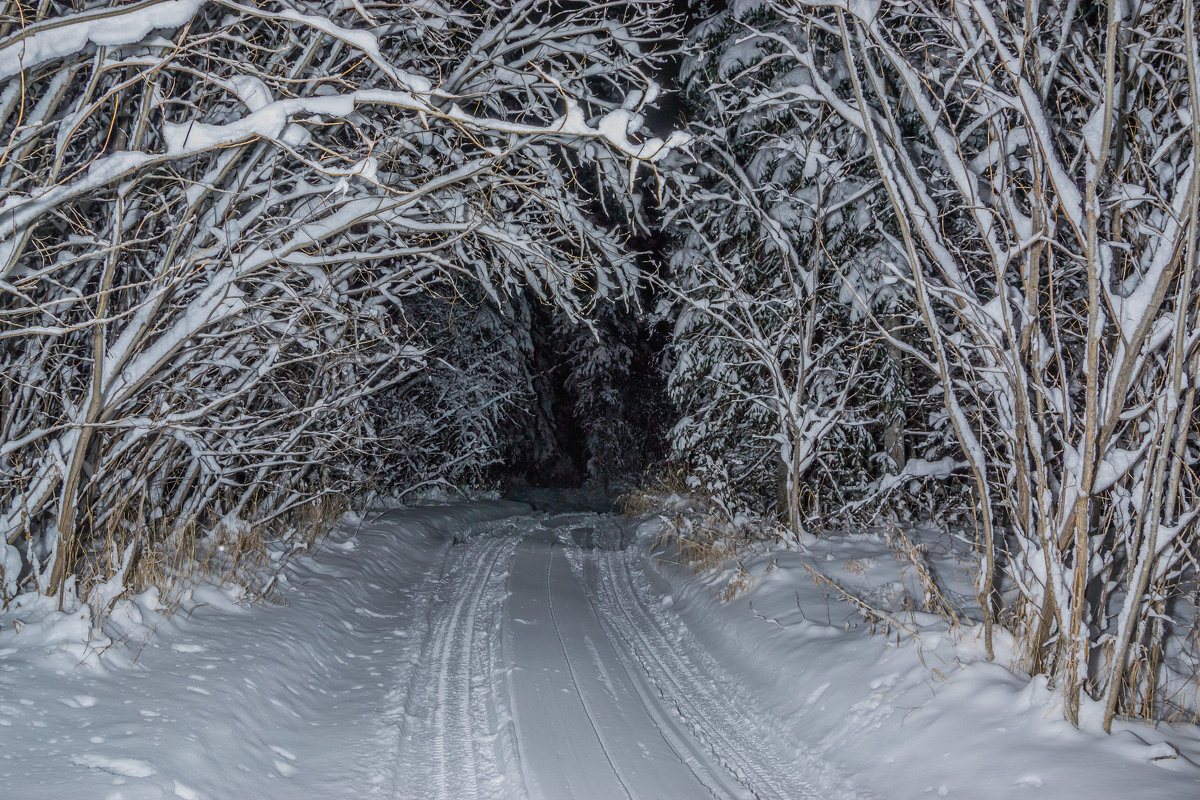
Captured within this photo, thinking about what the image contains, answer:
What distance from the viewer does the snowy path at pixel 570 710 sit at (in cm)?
370

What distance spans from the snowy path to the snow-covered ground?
2 cm

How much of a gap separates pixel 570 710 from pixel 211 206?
4.20 m

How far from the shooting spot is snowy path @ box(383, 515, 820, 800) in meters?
3.70

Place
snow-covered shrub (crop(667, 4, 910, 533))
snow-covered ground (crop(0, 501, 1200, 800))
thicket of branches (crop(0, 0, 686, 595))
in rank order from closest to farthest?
thicket of branches (crop(0, 0, 686, 595)), snow-covered ground (crop(0, 501, 1200, 800)), snow-covered shrub (crop(667, 4, 910, 533))

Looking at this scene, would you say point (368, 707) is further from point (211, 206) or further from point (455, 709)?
point (211, 206)

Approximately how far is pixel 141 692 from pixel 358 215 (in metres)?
2.75

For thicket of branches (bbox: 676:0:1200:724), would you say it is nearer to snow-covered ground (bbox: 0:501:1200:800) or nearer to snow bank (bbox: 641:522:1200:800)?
snow bank (bbox: 641:522:1200:800)

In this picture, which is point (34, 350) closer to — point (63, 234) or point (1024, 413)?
point (63, 234)

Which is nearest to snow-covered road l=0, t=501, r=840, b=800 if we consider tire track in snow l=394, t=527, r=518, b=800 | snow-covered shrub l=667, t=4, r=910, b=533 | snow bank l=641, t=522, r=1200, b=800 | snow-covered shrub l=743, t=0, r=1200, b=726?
tire track in snow l=394, t=527, r=518, b=800

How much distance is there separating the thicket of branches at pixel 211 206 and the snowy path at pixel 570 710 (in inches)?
84.9

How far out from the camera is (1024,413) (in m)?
3.66

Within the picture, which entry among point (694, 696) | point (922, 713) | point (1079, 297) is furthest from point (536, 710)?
point (1079, 297)

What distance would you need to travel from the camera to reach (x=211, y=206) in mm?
5230

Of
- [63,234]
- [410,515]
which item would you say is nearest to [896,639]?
[63,234]
